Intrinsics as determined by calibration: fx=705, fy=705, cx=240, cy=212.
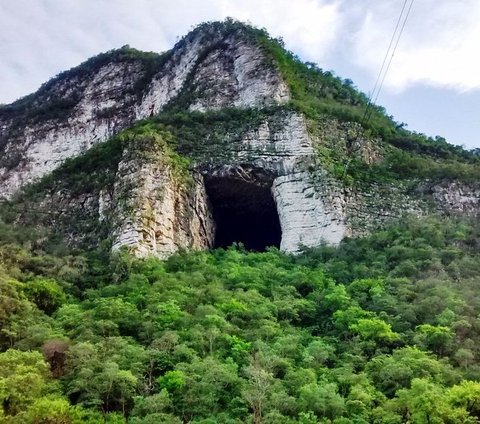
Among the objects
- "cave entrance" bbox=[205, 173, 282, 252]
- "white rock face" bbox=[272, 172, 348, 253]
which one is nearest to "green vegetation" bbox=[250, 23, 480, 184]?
"white rock face" bbox=[272, 172, 348, 253]

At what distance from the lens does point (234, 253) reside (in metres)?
24.5

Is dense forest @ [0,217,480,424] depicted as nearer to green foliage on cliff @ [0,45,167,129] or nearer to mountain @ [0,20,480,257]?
mountain @ [0,20,480,257]

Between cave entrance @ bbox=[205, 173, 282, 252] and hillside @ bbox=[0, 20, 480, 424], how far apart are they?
0.31 ft

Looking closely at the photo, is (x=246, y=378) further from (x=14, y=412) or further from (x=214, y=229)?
(x=214, y=229)

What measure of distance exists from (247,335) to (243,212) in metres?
15.4

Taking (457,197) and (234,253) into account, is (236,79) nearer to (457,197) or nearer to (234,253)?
(457,197)

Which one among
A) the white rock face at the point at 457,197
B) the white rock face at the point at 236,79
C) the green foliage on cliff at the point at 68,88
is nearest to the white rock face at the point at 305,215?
the white rock face at the point at 457,197

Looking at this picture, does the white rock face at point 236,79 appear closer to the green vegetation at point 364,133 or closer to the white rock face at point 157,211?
the green vegetation at point 364,133

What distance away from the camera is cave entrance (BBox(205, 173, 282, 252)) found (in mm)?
29391

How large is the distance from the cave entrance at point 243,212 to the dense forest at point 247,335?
204 inches

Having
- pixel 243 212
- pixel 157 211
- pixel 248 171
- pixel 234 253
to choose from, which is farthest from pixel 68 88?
pixel 234 253

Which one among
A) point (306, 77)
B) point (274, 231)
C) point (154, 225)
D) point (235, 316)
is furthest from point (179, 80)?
point (235, 316)

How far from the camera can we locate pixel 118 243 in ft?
79.5

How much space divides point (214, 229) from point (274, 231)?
3.17 metres
